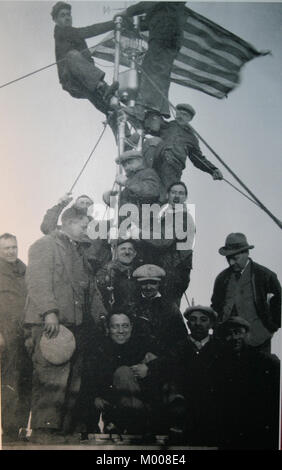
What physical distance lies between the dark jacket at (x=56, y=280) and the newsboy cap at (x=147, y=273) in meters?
0.29

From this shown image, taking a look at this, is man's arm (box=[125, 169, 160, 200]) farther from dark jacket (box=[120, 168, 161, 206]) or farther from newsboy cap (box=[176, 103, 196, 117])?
newsboy cap (box=[176, 103, 196, 117])

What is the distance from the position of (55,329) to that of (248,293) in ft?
3.65

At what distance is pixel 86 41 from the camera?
3.22 meters

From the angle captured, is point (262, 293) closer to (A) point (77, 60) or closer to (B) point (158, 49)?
(B) point (158, 49)

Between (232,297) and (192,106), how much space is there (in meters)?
1.14

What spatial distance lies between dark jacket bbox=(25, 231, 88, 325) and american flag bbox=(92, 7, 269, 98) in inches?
44.9

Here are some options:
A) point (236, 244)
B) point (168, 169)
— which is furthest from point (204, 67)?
point (236, 244)

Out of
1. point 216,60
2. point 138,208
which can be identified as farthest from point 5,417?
point 216,60

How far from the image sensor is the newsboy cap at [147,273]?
3123 millimetres

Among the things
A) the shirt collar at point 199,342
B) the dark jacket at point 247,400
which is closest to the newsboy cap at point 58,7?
the shirt collar at point 199,342

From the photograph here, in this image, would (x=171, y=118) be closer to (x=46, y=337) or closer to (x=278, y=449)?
(x=46, y=337)

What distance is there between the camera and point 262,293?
3180mm

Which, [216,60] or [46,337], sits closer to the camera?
[46,337]

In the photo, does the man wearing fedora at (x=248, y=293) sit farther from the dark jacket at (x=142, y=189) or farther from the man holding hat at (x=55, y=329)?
the man holding hat at (x=55, y=329)
